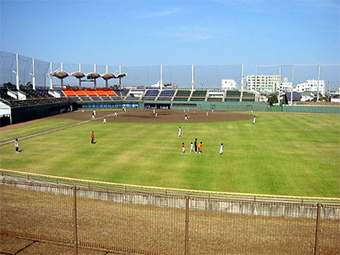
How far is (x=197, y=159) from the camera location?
87.3 ft

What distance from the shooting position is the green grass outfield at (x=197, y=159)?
2052 cm

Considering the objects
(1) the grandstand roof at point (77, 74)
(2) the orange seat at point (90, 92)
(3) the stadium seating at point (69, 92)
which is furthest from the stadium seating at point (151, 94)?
(3) the stadium seating at point (69, 92)

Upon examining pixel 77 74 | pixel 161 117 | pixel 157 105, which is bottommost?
pixel 161 117

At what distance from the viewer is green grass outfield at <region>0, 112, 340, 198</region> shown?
20.5 meters

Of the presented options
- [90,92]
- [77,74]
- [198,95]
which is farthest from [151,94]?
[77,74]

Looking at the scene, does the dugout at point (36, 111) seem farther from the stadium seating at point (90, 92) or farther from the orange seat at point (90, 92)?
the orange seat at point (90, 92)

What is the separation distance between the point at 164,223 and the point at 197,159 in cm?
1379

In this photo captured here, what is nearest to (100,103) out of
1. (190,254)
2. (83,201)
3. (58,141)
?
(58,141)

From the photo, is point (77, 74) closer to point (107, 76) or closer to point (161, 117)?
point (107, 76)

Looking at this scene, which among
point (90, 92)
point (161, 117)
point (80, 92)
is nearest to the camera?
point (161, 117)

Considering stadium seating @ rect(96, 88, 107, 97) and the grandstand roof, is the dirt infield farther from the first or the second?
stadium seating @ rect(96, 88, 107, 97)

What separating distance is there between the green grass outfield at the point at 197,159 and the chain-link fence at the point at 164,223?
472cm

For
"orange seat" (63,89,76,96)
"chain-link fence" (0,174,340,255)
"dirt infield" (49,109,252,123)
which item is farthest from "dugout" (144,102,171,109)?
"chain-link fence" (0,174,340,255)

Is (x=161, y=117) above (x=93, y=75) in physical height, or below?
below
